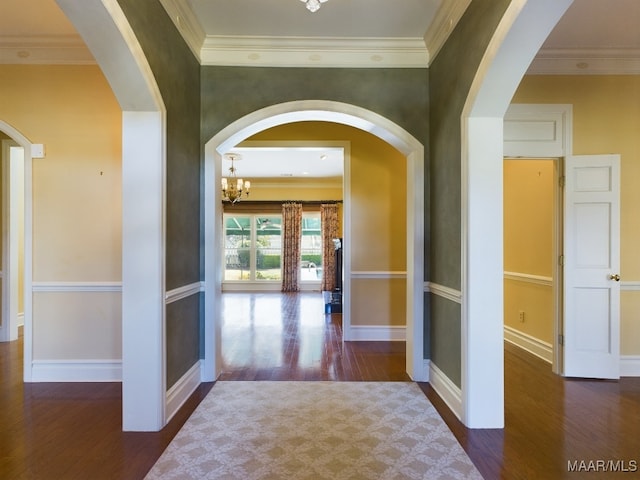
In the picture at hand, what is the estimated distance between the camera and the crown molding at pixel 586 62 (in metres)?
3.50

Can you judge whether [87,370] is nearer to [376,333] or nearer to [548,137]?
[376,333]

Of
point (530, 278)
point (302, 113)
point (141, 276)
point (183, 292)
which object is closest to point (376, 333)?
point (530, 278)

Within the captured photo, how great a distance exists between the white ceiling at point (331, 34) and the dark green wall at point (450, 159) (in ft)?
0.91

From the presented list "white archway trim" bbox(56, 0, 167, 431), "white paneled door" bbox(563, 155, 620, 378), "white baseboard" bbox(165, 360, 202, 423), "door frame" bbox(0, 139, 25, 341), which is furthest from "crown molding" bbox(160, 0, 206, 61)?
"white paneled door" bbox(563, 155, 620, 378)

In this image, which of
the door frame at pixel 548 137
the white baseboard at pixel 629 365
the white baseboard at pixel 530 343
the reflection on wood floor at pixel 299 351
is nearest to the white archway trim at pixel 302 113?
the reflection on wood floor at pixel 299 351

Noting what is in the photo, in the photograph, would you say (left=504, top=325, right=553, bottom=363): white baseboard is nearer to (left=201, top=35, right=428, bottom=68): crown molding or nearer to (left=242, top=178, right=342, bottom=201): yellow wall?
(left=201, top=35, right=428, bottom=68): crown molding

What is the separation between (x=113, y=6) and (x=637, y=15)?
386 cm

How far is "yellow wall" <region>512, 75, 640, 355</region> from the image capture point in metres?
3.59

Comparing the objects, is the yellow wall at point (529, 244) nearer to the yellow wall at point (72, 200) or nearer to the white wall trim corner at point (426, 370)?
the white wall trim corner at point (426, 370)

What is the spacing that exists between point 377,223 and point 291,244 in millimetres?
5546

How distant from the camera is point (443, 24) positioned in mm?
2967

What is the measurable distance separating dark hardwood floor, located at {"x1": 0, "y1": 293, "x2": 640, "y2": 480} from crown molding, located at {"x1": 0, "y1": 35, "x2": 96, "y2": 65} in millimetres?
3002

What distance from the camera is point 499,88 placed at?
7.57 ft

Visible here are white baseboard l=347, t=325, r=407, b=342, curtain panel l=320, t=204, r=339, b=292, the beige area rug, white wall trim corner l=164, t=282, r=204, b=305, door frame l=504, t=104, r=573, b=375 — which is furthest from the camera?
curtain panel l=320, t=204, r=339, b=292
